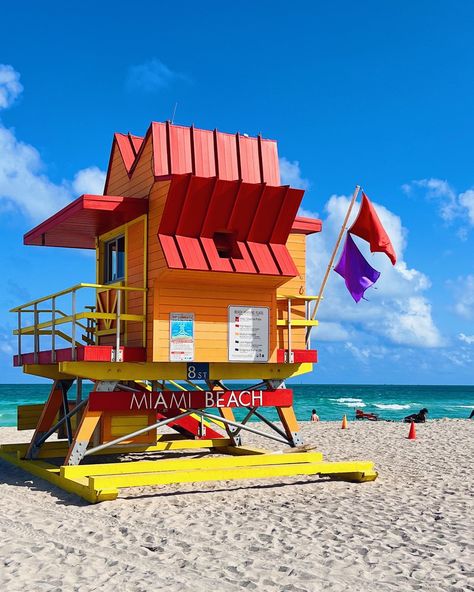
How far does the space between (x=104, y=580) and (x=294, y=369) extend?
8.84 metres

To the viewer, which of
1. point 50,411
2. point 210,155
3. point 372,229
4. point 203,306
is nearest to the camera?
point 203,306

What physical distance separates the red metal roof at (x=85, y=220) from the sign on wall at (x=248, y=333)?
2859mm

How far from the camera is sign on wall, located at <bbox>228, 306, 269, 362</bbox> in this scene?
1556 centimetres

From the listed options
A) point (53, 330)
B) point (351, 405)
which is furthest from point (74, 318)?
point (351, 405)

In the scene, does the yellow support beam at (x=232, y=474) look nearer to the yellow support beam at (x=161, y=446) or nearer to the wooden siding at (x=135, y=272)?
the wooden siding at (x=135, y=272)

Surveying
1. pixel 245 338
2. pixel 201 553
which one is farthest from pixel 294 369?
pixel 201 553

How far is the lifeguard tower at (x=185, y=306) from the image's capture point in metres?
14.6

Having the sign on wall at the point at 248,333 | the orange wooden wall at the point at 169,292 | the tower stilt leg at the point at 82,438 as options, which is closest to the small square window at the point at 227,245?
the orange wooden wall at the point at 169,292

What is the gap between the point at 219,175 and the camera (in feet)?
53.0

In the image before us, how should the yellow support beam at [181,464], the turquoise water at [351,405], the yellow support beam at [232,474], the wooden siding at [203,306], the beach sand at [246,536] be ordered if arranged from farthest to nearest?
the turquoise water at [351,405] → the wooden siding at [203,306] → the yellow support beam at [181,464] → the yellow support beam at [232,474] → the beach sand at [246,536]

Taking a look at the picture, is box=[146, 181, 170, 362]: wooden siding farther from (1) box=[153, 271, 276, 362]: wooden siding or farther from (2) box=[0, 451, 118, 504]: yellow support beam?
(2) box=[0, 451, 118, 504]: yellow support beam

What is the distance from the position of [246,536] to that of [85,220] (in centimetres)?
811

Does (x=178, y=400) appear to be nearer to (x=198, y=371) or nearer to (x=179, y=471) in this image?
(x=198, y=371)

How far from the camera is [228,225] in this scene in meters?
15.3
